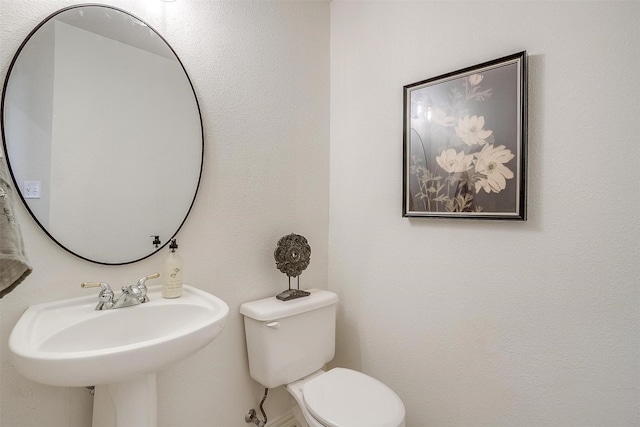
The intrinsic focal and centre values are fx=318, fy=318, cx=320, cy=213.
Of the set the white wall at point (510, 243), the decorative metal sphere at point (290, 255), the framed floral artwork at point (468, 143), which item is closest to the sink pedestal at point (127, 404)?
the decorative metal sphere at point (290, 255)

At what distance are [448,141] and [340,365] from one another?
136 centimetres

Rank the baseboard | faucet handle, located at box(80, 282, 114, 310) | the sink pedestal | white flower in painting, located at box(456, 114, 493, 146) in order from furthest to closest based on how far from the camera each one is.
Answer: the baseboard < white flower in painting, located at box(456, 114, 493, 146) < faucet handle, located at box(80, 282, 114, 310) < the sink pedestal

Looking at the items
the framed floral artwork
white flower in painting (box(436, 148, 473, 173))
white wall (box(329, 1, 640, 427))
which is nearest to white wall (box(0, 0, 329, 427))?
white wall (box(329, 1, 640, 427))

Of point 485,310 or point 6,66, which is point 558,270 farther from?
point 6,66

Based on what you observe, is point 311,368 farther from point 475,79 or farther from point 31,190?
point 475,79

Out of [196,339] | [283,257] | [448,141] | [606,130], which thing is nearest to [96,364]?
[196,339]

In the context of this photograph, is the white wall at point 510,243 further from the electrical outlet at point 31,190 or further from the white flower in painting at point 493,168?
the electrical outlet at point 31,190

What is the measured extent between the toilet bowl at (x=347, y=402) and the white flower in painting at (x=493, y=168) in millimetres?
899

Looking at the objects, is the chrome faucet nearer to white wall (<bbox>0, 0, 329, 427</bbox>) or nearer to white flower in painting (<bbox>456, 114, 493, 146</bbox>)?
white wall (<bbox>0, 0, 329, 427</bbox>)

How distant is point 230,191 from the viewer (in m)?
1.45

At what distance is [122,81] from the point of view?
116 cm

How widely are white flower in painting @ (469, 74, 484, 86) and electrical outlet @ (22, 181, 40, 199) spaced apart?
63.0 inches

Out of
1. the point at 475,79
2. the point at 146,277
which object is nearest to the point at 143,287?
the point at 146,277

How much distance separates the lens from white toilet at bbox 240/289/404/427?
3.79ft
